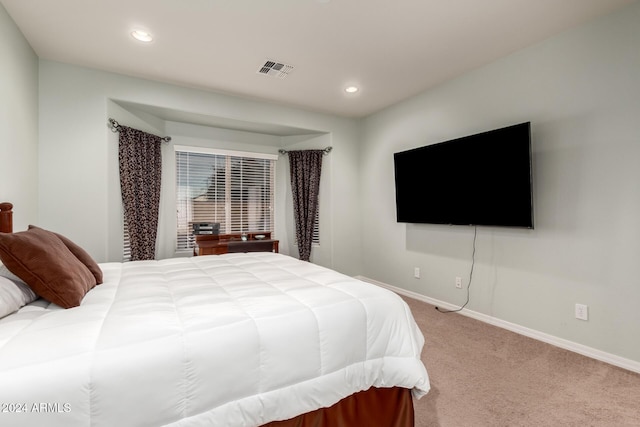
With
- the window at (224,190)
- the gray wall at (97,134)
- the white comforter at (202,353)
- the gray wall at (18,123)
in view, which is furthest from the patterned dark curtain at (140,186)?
the white comforter at (202,353)

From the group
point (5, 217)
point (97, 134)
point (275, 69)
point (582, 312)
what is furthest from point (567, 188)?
point (97, 134)

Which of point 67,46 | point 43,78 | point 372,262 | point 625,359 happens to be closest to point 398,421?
point 625,359

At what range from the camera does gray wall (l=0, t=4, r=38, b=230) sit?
221 cm

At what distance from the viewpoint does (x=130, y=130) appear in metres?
3.41

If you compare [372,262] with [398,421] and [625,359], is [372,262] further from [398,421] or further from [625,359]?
[398,421]

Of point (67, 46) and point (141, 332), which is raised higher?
point (67, 46)

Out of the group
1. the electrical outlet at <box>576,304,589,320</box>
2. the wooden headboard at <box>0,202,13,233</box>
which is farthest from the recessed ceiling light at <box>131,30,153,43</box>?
the electrical outlet at <box>576,304,589,320</box>

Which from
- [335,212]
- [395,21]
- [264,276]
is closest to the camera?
[264,276]

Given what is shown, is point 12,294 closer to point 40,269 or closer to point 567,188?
point 40,269

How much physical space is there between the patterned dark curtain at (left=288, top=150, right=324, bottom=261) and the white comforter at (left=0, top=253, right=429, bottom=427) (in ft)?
9.30

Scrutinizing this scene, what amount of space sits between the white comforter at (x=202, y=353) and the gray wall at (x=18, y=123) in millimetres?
1446

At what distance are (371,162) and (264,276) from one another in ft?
10.3

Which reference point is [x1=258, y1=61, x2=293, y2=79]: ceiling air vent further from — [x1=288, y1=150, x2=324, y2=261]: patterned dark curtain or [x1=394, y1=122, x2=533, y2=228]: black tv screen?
[x1=394, y1=122, x2=533, y2=228]: black tv screen

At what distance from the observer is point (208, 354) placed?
1.11 meters
